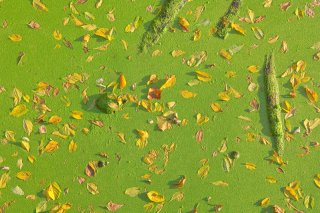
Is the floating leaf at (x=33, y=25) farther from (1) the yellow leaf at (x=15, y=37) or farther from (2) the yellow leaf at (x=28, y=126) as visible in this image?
(2) the yellow leaf at (x=28, y=126)

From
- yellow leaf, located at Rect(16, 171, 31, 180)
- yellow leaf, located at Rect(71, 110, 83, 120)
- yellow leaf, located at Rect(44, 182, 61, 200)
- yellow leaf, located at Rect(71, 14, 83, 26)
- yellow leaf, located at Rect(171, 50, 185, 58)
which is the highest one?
yellow leaf, located at Rect(71, 14, 83, 26)

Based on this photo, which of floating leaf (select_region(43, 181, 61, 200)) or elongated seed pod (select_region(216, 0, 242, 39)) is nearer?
floating leaf (select_region(43, 181, 61, 200))

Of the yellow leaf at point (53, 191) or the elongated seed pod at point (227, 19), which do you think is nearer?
Answer: the yellow leaf at point (53, 191)

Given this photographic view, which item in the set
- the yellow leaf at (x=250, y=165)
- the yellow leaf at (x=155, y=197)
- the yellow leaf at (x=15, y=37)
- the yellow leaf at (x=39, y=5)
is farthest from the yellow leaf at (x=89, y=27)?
the yellow leaf at (x=250, y=165)

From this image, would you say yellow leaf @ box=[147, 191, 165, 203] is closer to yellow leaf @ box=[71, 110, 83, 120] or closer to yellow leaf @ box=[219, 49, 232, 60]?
yellow leaf @ box=[71, 110, 83, 120]

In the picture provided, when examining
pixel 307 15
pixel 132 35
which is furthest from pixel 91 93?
pixel 307 15

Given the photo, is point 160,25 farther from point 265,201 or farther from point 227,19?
point 265,201

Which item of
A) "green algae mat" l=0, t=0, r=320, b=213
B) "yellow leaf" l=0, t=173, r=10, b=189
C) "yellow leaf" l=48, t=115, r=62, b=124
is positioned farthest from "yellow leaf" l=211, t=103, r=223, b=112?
"yellow leaf" l=0, t=173, r=10, b=189
